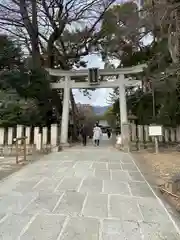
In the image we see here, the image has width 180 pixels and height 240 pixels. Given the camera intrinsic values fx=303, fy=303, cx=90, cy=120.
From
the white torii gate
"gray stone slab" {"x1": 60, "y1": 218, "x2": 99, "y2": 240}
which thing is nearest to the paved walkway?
"gray stone slab" {"x1": 60, "y1": 218, "x2": 99, "y2": 240}

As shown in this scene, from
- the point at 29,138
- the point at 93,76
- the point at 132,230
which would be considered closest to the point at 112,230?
the point at 132,230

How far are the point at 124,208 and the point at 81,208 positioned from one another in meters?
A: 0.69

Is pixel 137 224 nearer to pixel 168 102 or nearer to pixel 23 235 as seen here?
pixel 23 235

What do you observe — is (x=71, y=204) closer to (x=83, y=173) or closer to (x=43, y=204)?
(x=43, y=204)

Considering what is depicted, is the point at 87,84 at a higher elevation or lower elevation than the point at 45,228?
higher

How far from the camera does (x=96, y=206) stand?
4910 mm

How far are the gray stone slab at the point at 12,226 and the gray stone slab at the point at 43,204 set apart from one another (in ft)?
0.85

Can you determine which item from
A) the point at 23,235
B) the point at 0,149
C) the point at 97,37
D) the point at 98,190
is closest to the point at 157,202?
the point at 98,190

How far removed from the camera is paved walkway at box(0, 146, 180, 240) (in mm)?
3738

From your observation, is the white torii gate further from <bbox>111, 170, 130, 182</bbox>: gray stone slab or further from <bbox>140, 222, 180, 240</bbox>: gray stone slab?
<bbox>140, 222, 180, 240</bbox>: gray stone slab

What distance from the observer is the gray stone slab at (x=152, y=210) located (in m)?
→ 4.37

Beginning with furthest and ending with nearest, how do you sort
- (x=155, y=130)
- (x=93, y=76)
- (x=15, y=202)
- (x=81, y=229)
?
(x=93, y=76) → (x=155, y=130) → (x=15, y=202) → (x=81, y=229)

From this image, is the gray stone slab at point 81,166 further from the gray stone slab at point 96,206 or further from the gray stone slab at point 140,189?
the gray stone slab at point 96,206

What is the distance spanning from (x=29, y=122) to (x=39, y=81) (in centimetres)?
327
